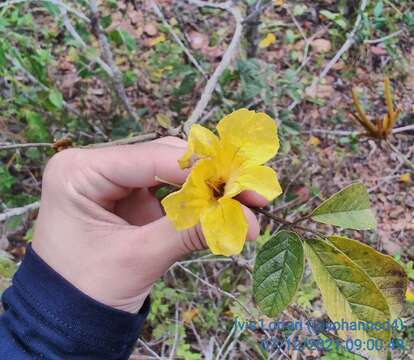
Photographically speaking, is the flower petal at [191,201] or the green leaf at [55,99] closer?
the flower petal at [191,201]

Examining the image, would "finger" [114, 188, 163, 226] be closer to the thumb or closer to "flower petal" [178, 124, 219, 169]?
the thumb

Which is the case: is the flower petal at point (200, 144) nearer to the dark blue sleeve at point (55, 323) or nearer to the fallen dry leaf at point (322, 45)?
the dark blue sleeve at point (55, 323)

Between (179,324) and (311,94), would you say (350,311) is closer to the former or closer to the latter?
(179,324)

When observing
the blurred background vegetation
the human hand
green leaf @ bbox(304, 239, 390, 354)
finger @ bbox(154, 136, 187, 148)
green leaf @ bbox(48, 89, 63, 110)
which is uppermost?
green leaf @ bbox(304, 239, 390, 354)

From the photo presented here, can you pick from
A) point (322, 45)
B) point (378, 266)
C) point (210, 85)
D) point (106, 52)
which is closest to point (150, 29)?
point (322, 45)

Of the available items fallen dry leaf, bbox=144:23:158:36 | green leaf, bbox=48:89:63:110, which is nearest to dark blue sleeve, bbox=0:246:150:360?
green leaf, bbox=48:89:63:110

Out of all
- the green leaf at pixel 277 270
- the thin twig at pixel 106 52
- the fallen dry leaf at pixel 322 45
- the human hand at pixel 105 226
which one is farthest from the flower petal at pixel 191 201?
the fallen dry leaf at pixel 322 45

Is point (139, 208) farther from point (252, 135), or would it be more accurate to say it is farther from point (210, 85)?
point (252, 135)
